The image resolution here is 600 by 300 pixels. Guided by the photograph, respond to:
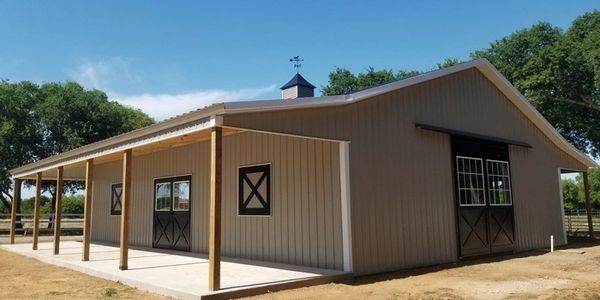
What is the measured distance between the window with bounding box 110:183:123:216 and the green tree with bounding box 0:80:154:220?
9.62 meters

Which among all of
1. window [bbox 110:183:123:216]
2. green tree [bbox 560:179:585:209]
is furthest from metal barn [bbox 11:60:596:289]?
green tree [bbox 560:179:585:209]

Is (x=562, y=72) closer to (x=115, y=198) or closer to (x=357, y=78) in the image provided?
(x=357, y=78)

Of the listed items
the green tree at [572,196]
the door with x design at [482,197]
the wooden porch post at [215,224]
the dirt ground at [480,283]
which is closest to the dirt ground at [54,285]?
the wooden porch post at [215,224]

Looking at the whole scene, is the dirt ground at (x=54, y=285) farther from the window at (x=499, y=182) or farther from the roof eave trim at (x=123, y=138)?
the window at (x=499, y=182)

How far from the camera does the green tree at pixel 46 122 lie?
22258 millimetres

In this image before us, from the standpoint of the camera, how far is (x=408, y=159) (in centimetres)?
854

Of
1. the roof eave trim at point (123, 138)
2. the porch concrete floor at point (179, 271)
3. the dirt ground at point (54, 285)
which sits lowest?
the dirt ground at point (54, 285)

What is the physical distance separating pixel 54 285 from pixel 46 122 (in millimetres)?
18798

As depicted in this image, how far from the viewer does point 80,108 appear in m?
24.0

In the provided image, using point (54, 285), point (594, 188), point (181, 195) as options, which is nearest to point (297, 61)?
point (181, 195)

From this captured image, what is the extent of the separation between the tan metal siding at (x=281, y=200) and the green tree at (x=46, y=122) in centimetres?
1432

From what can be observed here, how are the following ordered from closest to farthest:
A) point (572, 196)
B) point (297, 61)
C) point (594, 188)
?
point (297, 61)
point (572, 196)
point (594, 188)

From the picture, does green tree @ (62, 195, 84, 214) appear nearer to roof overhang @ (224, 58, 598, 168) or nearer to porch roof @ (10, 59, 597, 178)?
porch roof @ (10, 59, 597, 178)

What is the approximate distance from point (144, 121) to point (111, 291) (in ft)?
82.8
